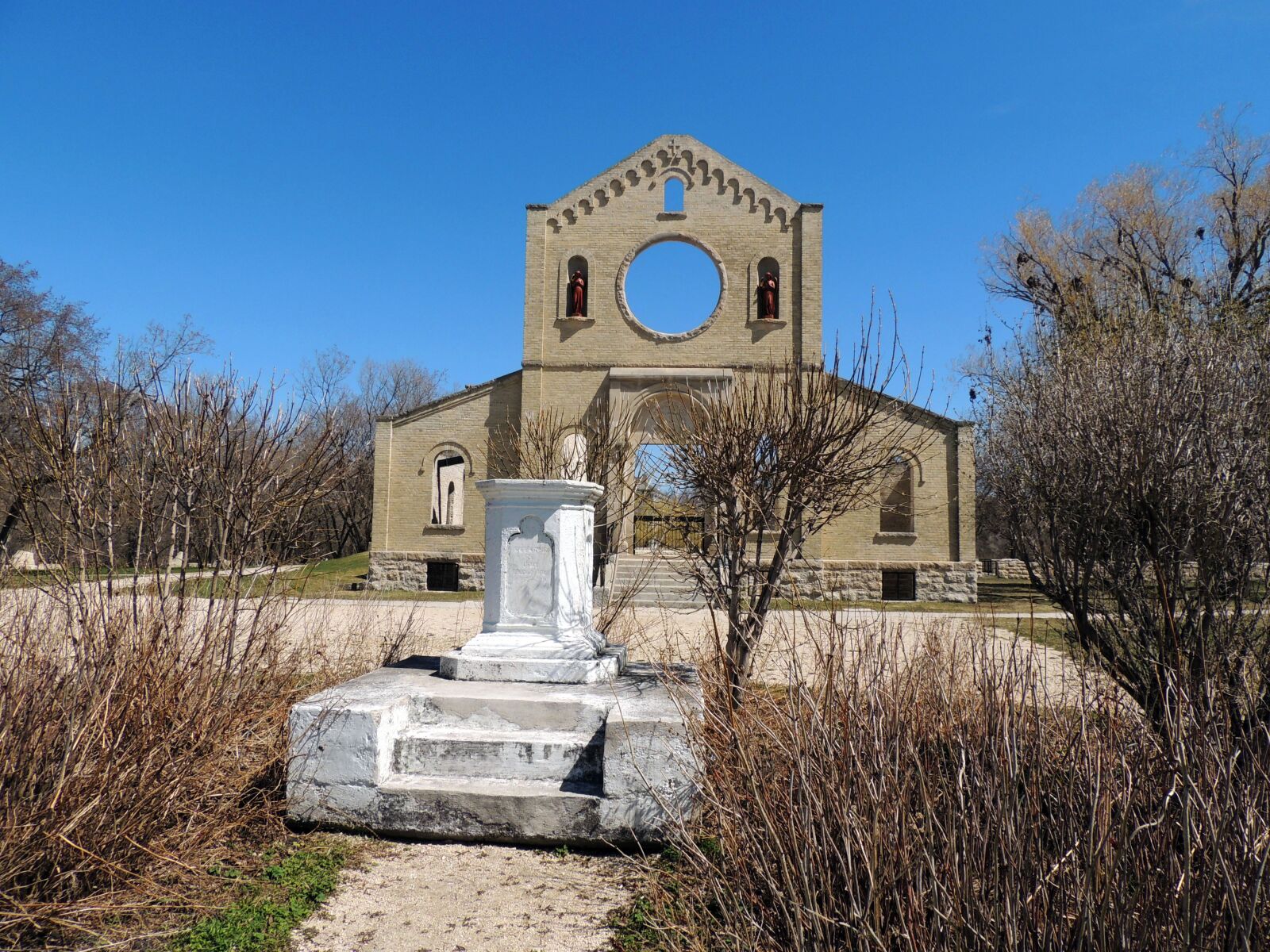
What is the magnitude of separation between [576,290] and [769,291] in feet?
16.8

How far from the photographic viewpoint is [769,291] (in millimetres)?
21516

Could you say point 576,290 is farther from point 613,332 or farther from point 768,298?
point 768,298

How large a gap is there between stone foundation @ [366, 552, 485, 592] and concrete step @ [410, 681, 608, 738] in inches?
642

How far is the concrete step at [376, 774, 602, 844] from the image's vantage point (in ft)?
15.5

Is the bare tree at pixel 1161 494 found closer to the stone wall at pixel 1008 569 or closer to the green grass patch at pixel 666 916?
the green grass patch at pixel 666 916

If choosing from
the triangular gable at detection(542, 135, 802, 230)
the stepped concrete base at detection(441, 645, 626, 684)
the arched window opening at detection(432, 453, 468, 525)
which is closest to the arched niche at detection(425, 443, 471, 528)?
the arched window opening at detection(432, 453, 468, 525)

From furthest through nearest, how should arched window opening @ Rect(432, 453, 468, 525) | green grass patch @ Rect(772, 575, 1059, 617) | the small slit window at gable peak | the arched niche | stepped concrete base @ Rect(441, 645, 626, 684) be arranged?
arched window opening @ Rect(432, 453, 468, 525), the arched niche, the small slit window at gable peak, green grass patch @ Rect(772, 575, 1059, 617), stepped concrete base @ Rect(441, 645, 626, 684)

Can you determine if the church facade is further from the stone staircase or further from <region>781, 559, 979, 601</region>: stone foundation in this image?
the stone staircase

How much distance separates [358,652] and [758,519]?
14.2 feet

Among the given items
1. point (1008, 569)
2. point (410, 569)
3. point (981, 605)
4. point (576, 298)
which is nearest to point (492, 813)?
point (981, 605)

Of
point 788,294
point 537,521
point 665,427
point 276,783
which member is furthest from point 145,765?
point 788,294

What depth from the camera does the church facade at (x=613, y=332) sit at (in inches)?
838

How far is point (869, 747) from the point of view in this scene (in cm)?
318

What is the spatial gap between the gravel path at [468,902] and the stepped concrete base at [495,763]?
18 centimetres
